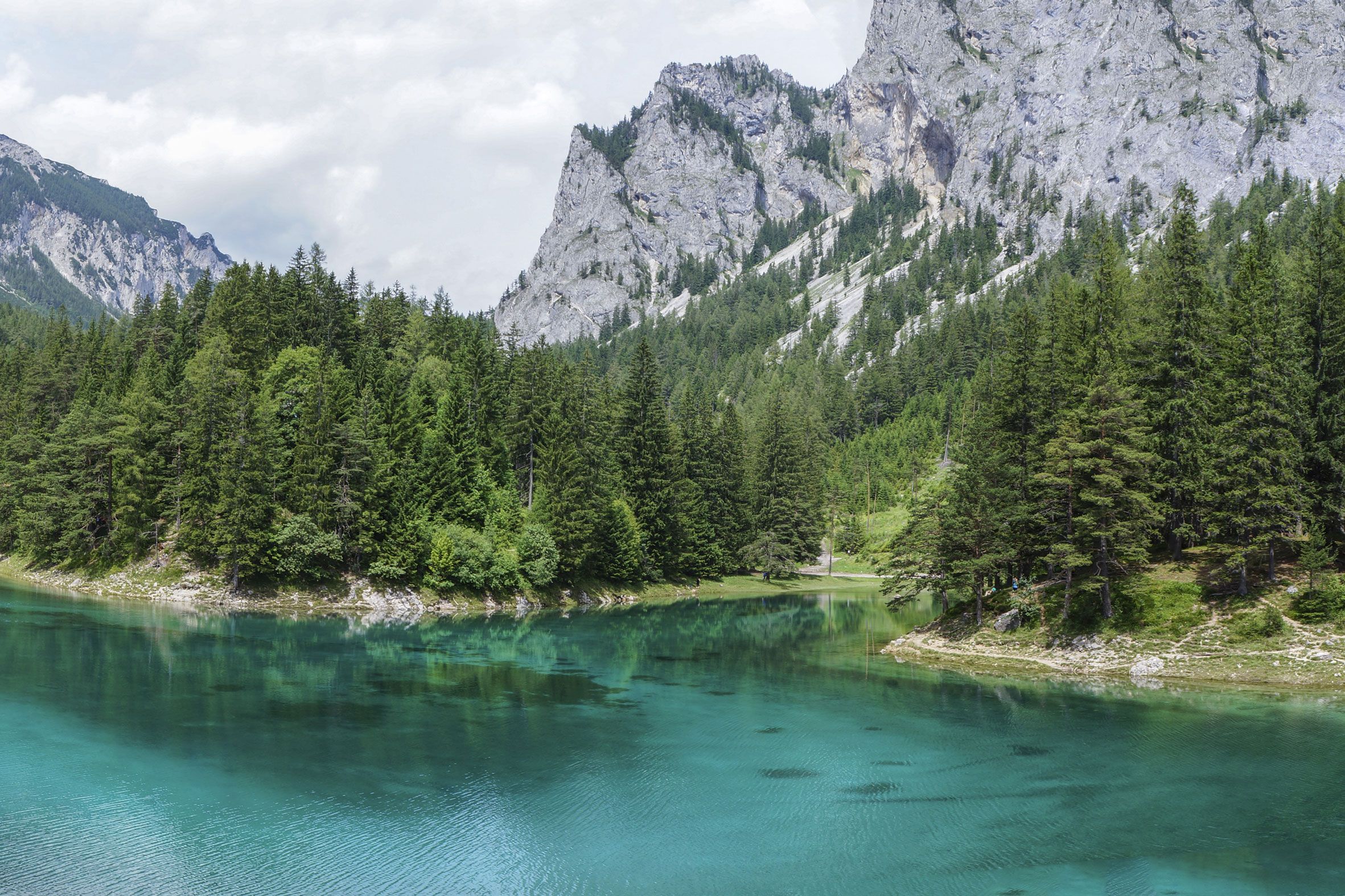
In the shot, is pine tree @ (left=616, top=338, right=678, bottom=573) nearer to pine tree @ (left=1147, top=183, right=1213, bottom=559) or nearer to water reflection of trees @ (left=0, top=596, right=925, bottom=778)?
water reflection of trees @ (left=0, top=596, right=925, bottom=778)

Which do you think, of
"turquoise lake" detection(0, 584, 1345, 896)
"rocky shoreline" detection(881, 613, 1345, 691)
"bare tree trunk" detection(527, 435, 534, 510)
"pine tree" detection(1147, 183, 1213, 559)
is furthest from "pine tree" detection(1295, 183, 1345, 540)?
"bare tree trunk" detection(527, 435, 534, 510)

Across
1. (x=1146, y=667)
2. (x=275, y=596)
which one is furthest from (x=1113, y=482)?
(x=275, y=596)

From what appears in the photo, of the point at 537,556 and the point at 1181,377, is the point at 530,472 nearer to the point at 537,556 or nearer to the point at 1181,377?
the point at 537,556

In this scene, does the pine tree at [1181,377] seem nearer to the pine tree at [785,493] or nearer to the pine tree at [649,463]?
the pine tree at [649,463]

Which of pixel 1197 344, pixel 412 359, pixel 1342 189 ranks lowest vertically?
pixel 1197 344

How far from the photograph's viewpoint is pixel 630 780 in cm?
2239

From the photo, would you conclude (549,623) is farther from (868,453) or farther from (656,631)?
(868,453)

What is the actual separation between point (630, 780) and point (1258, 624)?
97.6 feet

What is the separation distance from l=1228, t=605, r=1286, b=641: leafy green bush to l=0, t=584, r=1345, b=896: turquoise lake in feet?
15.4

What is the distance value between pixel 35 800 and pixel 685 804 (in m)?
14.4

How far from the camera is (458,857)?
16609mm

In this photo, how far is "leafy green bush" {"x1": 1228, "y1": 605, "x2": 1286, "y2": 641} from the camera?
35938mm

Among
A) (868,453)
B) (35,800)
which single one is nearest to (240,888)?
(35,800)

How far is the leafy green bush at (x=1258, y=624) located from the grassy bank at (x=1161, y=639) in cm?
4
